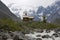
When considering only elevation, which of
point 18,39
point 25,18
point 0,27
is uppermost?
point 25,18

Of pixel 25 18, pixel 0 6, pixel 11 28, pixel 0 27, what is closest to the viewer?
pixel 0 27

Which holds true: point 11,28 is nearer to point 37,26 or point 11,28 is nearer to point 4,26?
point 4,26

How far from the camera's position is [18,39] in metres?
23.1

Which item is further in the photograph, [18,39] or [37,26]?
[37,26]

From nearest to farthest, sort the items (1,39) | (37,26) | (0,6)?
(1,39) < (37,26) < (0,6)

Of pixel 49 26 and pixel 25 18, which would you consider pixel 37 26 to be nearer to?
pixel 49 26

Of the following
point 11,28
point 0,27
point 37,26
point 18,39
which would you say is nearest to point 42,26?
point 37,26

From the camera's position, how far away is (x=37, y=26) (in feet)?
243

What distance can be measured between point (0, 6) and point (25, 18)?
3047cm

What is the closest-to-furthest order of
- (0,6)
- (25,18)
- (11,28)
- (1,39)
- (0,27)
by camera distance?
(1,39), (0,27), (11,28), (25,18), (0,6)

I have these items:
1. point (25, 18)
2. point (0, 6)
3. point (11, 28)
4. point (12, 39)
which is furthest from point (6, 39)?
point (0, 6)

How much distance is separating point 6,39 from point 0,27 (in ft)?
44.4

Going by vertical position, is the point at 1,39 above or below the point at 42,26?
below

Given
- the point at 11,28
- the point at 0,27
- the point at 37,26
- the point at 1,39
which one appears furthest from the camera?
the point at 37,26
